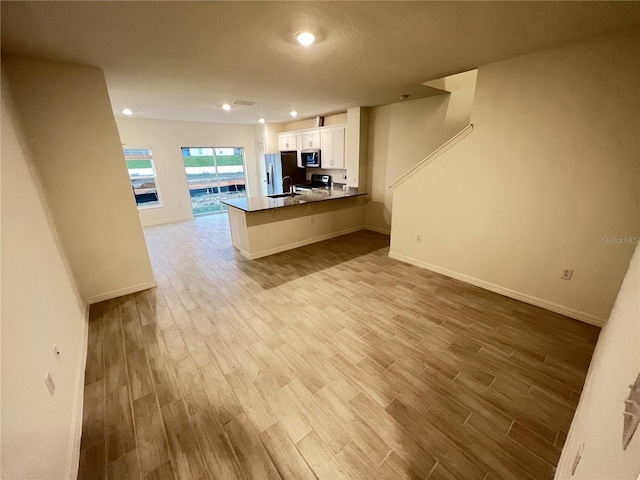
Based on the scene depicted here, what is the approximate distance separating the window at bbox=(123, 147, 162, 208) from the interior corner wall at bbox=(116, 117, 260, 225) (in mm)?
132

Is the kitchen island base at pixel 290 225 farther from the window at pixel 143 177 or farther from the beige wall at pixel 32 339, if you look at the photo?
the window at pixel 143 177

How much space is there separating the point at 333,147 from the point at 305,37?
145 inches

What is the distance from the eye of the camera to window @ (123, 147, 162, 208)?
5.98 meters

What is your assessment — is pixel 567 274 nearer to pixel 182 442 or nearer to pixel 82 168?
pixel 182 442

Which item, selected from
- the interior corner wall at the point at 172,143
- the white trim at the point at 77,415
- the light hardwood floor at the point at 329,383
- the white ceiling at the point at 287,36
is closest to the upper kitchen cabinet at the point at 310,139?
the interior corner wall at the point at 172,143

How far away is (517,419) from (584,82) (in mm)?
2796

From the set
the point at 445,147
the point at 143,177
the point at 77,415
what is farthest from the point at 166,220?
the point at 445,147

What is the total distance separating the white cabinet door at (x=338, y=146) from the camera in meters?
5.38

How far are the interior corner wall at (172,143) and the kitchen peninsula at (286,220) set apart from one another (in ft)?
10.1

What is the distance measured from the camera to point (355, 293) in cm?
306

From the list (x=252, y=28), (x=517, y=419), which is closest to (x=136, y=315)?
(x=252, y=28)

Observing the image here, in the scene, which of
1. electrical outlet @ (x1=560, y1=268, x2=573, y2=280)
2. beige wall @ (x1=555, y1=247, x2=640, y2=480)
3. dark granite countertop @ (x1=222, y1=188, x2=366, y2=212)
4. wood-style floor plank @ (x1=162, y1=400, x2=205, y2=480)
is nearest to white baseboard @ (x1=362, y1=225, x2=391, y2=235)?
dark granite countertop @ (x1=222, y1=188, x2=366, y2=212)

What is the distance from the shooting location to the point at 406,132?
4566 mm

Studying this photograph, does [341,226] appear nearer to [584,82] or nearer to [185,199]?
[584,82]
